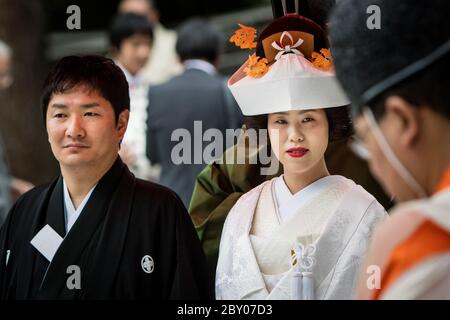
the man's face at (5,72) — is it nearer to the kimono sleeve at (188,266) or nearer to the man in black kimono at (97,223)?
Result: the man in black kimono at (97,223)

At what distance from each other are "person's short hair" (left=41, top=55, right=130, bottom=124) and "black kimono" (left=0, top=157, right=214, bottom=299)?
187 millimetres

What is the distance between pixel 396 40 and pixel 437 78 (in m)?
0.10

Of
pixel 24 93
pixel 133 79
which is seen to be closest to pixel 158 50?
pixel 24 93

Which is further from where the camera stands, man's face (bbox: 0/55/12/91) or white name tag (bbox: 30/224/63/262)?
man's face (bbox: 0/55/12/91)

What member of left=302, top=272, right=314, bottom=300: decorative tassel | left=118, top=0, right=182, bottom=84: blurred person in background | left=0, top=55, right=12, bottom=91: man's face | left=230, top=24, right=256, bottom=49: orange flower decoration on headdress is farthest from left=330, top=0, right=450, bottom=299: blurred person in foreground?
left=118, top=0, right=182, bottom=84: blurred person in background

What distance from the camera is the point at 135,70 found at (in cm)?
353

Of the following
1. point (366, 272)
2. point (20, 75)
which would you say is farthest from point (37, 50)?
point (366, 272)

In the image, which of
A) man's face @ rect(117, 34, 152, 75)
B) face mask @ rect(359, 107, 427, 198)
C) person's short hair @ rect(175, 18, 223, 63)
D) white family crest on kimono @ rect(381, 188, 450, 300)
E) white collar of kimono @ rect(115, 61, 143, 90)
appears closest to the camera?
white family crest on kimono @ rect(381, 188, 450, 300)

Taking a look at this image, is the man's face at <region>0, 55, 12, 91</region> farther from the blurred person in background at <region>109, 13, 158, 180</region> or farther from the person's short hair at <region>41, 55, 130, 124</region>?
the person's short hair at <region>41, 55, 130, 124</region>

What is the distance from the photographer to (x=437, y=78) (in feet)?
4.78

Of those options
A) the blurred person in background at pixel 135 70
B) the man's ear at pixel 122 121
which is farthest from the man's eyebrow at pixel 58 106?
the blurred person in background at pixel 135 70

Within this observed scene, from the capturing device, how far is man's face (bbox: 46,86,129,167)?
94.3 inches

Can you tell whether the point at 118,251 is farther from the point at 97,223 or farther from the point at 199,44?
the point at 199,44
